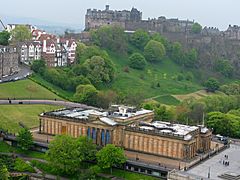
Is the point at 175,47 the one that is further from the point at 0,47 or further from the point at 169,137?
the point at 169,137

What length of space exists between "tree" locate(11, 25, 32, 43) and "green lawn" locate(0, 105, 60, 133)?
49.0 metres

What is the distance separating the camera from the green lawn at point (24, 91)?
11051 centimetres

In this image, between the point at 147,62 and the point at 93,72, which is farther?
the point at 147,62

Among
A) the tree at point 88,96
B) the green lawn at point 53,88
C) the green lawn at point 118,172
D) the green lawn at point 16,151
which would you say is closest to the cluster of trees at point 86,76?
the tree at point 88,96

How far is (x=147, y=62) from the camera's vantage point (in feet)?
574

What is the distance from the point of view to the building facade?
124188 millimetres

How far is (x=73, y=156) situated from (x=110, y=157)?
545 centimetres

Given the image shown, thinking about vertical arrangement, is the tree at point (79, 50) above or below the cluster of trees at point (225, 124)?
above

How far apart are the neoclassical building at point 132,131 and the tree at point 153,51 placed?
3289 inches

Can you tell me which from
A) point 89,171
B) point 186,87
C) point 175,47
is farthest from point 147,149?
point 175,47

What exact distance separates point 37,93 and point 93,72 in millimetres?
26197

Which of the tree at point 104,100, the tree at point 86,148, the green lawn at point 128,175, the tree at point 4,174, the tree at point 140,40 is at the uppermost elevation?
the tree at point 140,40

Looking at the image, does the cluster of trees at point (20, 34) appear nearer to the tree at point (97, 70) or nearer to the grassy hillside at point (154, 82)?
the tree at point (97, 70)

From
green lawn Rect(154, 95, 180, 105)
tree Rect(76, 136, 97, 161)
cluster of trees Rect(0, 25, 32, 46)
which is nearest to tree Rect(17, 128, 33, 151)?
tree Rect(76, 136, 97, 161)
